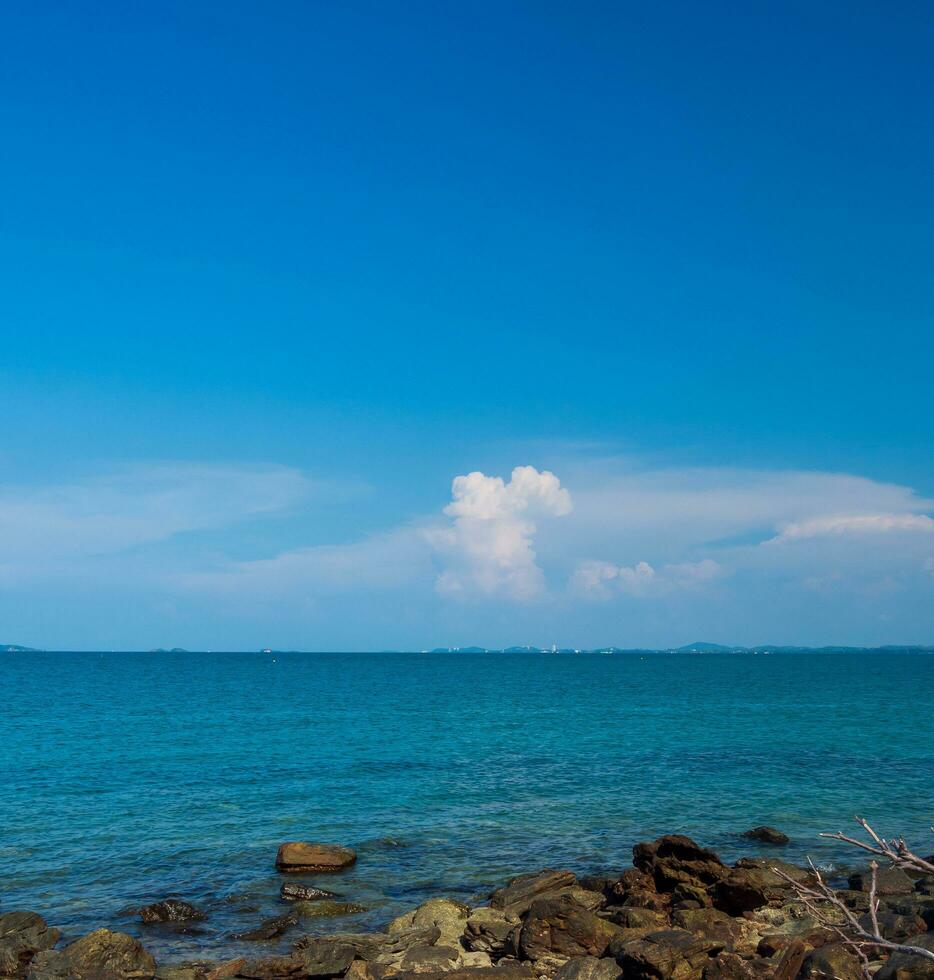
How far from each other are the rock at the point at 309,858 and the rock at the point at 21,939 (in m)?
8.41

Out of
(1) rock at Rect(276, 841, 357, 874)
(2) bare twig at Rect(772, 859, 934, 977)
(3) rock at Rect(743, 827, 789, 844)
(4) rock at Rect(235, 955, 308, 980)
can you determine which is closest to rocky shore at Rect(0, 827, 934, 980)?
(4) rock at Rect(235, 955, 308, 980)

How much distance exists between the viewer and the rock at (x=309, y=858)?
31.6 metres

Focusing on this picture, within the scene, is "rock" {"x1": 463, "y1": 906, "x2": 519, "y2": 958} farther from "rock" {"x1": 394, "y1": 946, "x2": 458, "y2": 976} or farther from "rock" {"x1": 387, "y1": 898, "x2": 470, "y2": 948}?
"rock" {"x1": 394, "y1": 946, "x2": 458, "y2": 976}

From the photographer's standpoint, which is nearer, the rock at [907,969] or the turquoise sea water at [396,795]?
the rock at [907,969]

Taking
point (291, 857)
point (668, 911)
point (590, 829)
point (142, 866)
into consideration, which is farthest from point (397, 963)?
point (590, 829)

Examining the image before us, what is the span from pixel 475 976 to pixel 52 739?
60698 millimetres

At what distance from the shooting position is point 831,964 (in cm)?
1941

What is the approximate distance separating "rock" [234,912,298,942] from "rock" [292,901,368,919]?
0.33m

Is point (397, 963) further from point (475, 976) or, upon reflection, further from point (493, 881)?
point (493, 881)

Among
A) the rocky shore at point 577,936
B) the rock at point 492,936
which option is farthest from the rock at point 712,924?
the rock at point 492,936

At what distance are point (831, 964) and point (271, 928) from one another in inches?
599

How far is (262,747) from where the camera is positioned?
66500 millimetres

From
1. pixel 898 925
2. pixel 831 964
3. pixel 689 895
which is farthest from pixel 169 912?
pixel 898 925

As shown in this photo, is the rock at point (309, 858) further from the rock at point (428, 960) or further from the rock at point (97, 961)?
the rock at point (428, 960)
